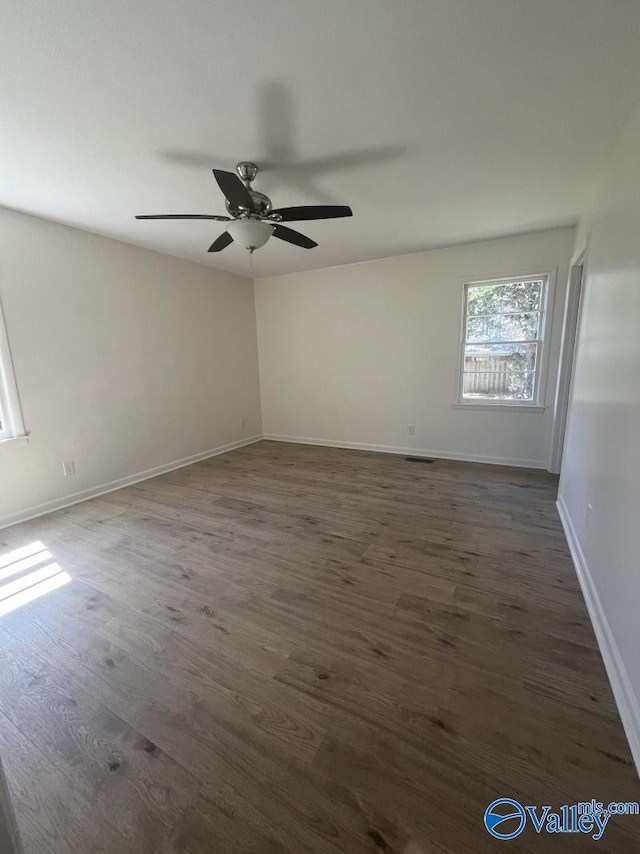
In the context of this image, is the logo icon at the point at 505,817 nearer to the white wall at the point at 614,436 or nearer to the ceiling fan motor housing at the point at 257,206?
the white wall at the point at 614,436

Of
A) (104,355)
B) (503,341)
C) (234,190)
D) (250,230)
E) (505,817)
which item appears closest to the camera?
(505,817)

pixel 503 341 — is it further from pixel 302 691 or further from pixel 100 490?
pixel 100 490

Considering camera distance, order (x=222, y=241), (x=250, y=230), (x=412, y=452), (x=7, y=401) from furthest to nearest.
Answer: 1. (x=412, y=452)
2. (x=7, y=401)
3. (x=222, y=241)
4. (x=250, y=230)

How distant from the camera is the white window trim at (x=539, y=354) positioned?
3.78 metres

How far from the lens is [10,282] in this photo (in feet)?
9.64

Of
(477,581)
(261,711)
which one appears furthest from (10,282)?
(477,581)

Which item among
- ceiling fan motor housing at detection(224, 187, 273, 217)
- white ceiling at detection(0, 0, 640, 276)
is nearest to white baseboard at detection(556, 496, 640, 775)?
white ceiling at detection(0, 0, 640, 276)

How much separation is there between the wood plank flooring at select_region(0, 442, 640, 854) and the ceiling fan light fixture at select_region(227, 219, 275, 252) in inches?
85.4

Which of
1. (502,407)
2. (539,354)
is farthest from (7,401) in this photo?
(539,354)

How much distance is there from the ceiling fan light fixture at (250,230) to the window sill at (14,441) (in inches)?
103

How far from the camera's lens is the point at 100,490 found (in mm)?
3729

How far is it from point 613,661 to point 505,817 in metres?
0.84

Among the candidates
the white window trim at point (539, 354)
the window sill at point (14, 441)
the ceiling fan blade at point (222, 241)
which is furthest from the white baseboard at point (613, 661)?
the window sill at point (14, 441)

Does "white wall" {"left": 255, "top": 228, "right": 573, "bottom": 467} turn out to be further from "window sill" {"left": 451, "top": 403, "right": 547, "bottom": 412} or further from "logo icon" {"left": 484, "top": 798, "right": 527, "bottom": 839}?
"logo icon" {"left": 484, "top": 798, "right": 527, "bottom": 839}
